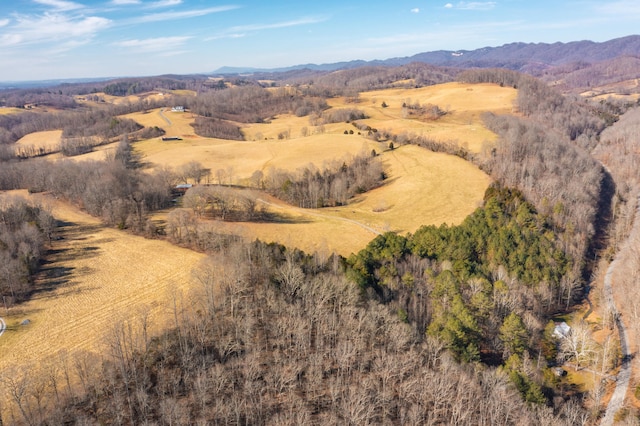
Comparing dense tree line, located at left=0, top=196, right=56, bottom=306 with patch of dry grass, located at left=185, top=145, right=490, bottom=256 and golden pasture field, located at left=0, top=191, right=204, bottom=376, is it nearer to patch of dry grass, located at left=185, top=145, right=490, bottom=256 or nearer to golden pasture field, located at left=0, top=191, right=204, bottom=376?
golden pasture field, located at left=0, top=191, right=204, bottom=376

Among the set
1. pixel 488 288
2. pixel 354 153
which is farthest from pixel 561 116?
pixel 488 288

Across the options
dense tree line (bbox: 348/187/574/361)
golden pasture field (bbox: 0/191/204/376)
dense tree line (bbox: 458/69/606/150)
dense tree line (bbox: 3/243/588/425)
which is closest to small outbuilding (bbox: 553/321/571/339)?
dense tree line (bbox: 348/187/574/361)

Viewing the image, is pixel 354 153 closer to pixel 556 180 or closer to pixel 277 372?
pixel 556 180

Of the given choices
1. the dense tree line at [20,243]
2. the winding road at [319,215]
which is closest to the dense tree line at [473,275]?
the winding road at [319,215]

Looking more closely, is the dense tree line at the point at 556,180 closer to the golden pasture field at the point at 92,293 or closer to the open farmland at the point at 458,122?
the open farmland at the point at 458,122

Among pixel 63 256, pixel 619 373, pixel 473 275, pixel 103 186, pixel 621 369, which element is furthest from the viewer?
pixel 103 186

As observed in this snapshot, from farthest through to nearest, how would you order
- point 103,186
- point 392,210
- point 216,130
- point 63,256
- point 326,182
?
1. point 216,130
2. point 326,182
3. point 392,210
4. point 103,186
5. point 63,256
